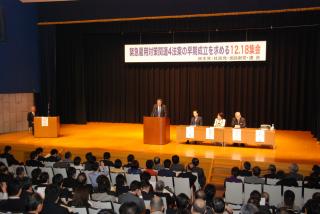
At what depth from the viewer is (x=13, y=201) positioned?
495 cm

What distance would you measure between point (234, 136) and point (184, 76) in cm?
554

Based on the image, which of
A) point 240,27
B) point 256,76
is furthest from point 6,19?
point 256,76

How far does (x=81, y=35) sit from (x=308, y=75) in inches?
347

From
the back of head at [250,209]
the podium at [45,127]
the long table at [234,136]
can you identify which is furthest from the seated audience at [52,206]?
the podium at [45,127]

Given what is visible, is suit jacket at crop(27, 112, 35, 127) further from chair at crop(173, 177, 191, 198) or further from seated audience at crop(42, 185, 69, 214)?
seated audience at crop(42, 185, 69, 214)

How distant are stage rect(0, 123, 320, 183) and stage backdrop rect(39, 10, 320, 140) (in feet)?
4.97

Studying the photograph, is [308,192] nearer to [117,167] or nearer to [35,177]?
[117,167]

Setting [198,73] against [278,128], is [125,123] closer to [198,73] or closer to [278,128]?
[198,73]

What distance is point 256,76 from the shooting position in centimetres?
1471

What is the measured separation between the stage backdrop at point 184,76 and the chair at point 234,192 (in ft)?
21.8

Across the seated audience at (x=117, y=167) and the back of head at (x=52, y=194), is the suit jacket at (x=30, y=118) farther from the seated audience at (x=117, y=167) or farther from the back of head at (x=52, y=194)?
the back of head at (x=52, y=194)

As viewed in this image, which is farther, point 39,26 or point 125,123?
point 125,123

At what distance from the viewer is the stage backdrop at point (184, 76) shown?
13578 mm

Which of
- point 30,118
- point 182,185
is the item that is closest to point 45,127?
point 30,118
